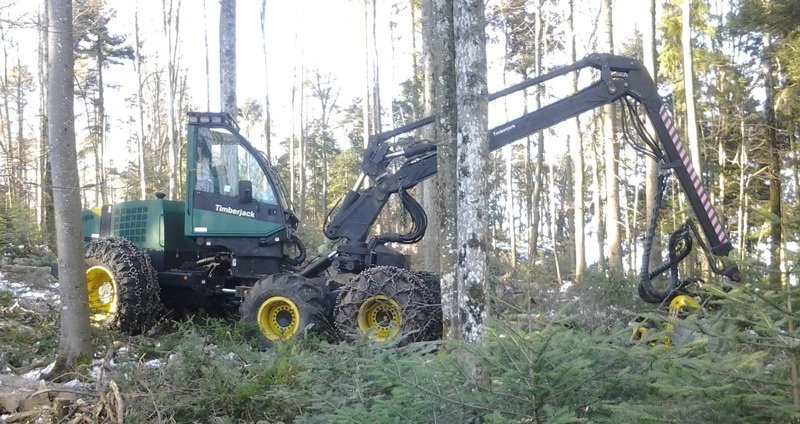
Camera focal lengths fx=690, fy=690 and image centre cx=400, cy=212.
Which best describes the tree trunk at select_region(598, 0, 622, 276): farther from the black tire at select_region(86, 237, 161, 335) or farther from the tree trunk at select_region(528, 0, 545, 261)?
the black tire at select_region(86, 237, 161, 335)

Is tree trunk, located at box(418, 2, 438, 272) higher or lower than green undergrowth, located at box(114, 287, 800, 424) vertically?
higher

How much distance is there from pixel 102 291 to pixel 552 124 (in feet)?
22.1

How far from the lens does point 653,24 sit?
15547mm

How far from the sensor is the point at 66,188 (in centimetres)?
692

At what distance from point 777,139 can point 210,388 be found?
18238 mm

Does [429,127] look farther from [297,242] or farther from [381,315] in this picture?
[381,315]

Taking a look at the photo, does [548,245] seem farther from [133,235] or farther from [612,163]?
[133,235]

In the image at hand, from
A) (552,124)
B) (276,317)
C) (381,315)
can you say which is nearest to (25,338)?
(276,317)

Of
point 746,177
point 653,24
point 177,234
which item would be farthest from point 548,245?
point 177,234

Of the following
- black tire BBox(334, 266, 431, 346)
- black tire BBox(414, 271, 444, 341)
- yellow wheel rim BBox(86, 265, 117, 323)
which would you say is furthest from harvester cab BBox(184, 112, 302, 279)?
black tire BBox(414, 271, 444, 341)

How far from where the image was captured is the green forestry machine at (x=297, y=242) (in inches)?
331

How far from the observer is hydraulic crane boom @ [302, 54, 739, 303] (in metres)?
8.95

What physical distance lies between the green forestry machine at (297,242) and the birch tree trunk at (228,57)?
404cm

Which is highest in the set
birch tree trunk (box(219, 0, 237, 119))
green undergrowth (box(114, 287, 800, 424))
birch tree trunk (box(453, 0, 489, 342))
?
birch tree trunk (box(219, 0, 237, 119))
